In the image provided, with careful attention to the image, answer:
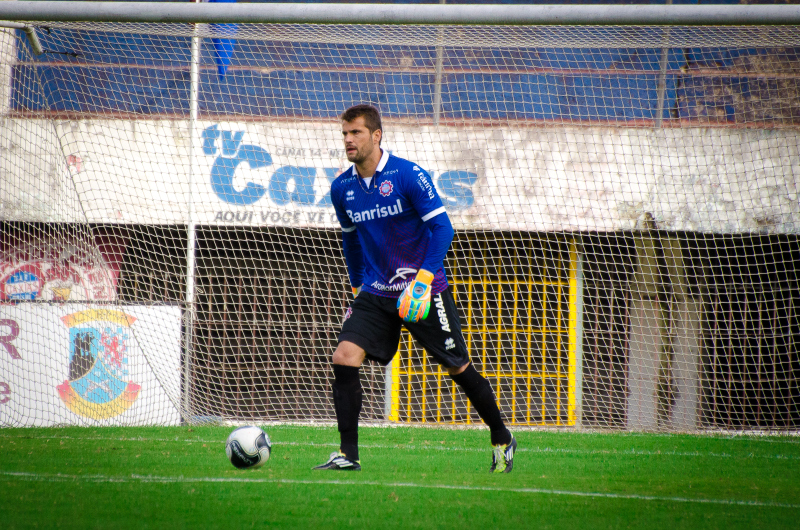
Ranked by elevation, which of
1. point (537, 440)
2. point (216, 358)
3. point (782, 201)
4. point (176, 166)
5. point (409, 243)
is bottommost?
point (537, 440)

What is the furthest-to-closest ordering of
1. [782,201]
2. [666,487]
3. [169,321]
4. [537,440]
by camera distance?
[782,201]
[169,321]
[537,440]
[666,487]

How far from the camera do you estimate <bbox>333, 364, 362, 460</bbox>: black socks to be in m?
3.85

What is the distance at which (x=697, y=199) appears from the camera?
8.58 metres

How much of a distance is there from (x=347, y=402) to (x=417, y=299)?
0.63 meters

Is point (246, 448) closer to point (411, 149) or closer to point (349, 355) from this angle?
point (349, 355)

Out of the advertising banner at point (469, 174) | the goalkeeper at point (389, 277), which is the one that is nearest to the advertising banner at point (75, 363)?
the advertising banner at point (469, 174)

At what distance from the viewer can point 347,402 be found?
3.86 meters

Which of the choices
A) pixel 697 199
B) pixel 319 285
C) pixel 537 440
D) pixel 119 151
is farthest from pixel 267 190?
pixel 697 199

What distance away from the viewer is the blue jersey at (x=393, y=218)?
3900 millimetres

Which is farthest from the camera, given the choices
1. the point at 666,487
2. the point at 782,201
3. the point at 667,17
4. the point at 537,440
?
the point at 782,201

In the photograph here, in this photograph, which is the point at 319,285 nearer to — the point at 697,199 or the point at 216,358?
the point at 216,358

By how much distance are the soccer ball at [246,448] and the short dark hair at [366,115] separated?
163 centimetres

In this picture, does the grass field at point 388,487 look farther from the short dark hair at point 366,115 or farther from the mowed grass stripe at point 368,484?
the short dark hair at point 366,115

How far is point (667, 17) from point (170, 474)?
157 inches
